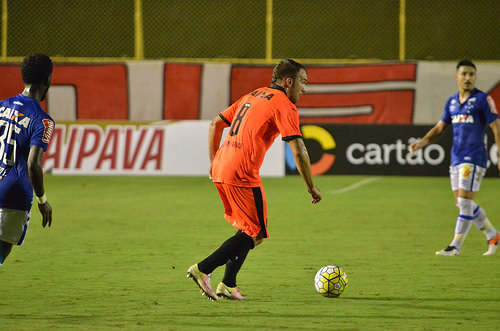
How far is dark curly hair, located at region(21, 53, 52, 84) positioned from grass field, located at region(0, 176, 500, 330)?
1.67 meters

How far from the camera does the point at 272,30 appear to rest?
24.1m

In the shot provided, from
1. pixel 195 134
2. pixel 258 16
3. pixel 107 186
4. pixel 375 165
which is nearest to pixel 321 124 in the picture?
pixel 375 165

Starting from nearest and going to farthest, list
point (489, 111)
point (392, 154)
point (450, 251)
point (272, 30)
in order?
point (489, 111)
point (450, 251)
point (392, 154)
point (272, 30)

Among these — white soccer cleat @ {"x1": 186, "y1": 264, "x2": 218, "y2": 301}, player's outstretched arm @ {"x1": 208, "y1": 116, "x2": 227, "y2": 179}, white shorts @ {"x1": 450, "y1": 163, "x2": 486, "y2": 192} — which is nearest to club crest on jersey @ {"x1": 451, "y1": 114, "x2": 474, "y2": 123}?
white shorts @ {"x1": 450, "y1": 163, "x2": 486, "y2": 192}

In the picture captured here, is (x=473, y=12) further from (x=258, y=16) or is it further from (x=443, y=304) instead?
(x=443, y=304)

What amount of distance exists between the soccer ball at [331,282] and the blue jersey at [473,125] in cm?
273

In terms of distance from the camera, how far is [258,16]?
959 inches

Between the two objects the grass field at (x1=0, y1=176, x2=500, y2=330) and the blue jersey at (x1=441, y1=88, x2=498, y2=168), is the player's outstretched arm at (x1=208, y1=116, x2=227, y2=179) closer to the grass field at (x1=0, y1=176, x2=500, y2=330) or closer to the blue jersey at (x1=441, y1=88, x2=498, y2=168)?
the grass field at (x1=0, y1=176, x2=500, y2=330)

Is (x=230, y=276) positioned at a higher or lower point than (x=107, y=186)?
higher

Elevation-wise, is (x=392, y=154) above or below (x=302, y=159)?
below

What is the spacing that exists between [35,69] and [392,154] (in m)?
12.7

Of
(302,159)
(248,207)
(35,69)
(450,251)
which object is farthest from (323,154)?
(35,69)

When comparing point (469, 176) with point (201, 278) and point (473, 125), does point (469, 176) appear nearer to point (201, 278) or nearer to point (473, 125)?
point (473, 125)

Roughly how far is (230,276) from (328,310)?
855mm
